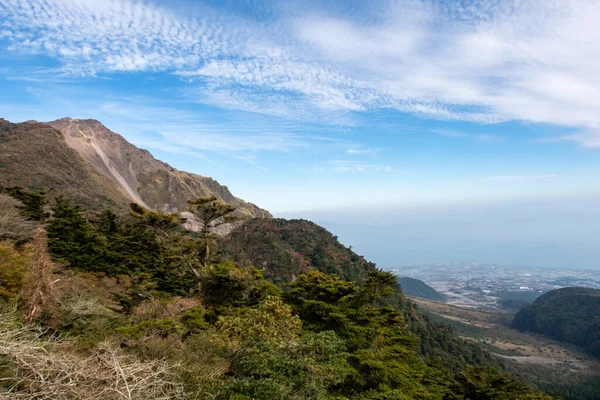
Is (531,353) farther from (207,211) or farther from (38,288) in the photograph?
(38,288)

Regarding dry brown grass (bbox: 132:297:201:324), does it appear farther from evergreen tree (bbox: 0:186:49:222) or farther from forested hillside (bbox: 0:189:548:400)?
evergreen tree (bbox: 0:186:49:222)

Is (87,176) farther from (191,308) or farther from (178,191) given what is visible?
(191,308)

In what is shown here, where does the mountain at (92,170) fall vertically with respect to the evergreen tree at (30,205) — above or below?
above

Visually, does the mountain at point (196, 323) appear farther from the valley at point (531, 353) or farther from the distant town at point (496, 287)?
the distant town at point (496, 287)

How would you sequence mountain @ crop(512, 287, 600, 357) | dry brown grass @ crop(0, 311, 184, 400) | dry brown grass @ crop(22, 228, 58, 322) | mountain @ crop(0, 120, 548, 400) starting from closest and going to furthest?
1. dry brown grass @ crop(0, 311, 184, 400)
2. mountain @ crop(0, 120, 548, 400)
3. dry brown grass @ crop(22, 228, 58, 322)
4. mountain @ crop(512, 287, 600, 357)

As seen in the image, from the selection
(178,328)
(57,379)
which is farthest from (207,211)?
(57,379)

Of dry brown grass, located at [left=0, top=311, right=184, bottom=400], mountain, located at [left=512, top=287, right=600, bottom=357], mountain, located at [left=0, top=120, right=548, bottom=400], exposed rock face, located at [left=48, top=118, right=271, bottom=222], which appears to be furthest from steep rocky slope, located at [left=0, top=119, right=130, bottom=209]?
mountain, located at [left=512, top=287, right=600, bottom=357]

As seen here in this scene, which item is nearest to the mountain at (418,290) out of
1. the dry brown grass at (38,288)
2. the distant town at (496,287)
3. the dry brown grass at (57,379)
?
the distant town at (496,287)
